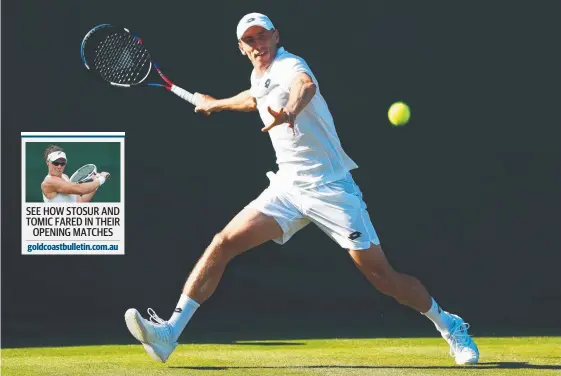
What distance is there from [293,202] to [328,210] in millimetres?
159

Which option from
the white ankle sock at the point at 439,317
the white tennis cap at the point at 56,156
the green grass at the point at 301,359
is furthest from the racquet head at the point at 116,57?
the white ankle sock at the point at 439,317

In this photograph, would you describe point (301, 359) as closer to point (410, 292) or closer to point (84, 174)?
point (410, 292)

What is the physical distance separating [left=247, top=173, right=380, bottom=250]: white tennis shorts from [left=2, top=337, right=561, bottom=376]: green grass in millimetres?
566

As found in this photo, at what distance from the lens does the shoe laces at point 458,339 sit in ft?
18.3

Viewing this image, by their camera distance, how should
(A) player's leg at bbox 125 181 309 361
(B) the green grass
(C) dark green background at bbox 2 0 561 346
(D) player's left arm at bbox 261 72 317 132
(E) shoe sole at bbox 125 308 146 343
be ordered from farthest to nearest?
(C) dark green background at bbox 2 0 561 346, (A) player's leg at bbox 125 181 309 361, (B) the green grass, (E) shoe sole at bbox 125 308 146 343, (D) player's left arm at bbox 261 72 317 132

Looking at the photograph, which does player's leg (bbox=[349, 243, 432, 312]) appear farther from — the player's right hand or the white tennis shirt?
the player's right hand

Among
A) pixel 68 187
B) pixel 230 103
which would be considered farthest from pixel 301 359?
pixel 68 187

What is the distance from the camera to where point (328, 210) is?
214 inches

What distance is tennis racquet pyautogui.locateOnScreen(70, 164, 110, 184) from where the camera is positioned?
23.6 feet

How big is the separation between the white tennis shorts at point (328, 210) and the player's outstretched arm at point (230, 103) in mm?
519

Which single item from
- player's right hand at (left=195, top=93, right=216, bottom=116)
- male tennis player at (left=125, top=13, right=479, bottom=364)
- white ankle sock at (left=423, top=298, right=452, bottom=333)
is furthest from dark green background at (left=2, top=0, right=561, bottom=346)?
male tennis player at (left=125, top=13, right=479, bottom=364)

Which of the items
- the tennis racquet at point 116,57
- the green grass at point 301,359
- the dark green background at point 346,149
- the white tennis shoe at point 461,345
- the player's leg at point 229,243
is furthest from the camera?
the dark green background at point 346,149

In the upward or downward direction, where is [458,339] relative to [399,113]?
downward

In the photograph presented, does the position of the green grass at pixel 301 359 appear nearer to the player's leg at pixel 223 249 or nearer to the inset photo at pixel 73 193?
the player's leg at pixel 223 249
